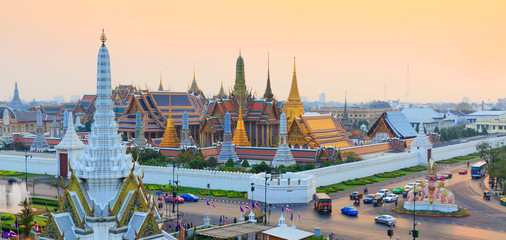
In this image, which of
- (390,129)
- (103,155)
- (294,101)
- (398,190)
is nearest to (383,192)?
(398,190)

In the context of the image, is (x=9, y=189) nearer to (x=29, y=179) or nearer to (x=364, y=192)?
(x=29, y=179)

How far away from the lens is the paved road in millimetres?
31641

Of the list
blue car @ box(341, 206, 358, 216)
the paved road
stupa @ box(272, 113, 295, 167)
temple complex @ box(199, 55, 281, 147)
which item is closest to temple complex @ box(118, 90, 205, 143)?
temple complex @ box(199, 55, 281, 147)

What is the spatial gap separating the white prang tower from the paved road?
1105 cm

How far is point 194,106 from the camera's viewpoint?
8400 cm

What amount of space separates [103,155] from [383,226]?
1823 centimetres

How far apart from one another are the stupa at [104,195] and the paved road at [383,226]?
11.1m

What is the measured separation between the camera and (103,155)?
2350 cm

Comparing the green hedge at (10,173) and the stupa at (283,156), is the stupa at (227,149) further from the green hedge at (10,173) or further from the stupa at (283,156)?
the green hedge at (10,173)

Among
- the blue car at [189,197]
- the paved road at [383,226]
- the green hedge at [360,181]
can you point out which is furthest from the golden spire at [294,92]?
the blue car at [189,197]

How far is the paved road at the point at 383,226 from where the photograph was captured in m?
31.6

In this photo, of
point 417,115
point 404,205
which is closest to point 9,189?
point 404,205

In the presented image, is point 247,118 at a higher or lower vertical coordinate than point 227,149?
higher

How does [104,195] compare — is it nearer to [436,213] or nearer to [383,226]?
[383,226]
